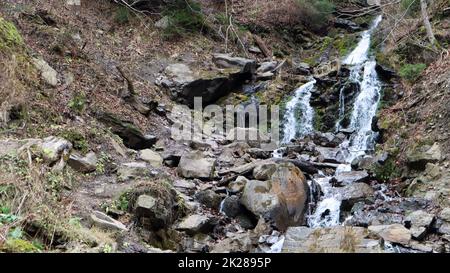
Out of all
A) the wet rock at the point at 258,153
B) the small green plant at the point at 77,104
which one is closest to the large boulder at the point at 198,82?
the wet rock at the point at 258,153

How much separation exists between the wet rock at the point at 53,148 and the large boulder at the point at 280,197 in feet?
10.7

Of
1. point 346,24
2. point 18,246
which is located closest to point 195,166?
point 18,246

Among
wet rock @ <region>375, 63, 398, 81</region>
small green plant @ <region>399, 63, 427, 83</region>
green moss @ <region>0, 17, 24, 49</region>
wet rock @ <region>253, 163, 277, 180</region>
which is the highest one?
green moss @ <region>0, 17, 24, 49</region>

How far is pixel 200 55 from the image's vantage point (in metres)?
14.8

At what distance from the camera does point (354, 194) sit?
820 centimetres

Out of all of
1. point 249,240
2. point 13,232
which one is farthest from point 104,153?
point 13,232

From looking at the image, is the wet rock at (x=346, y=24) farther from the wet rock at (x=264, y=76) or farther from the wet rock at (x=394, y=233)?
the wet rock at (x=394, y=233)

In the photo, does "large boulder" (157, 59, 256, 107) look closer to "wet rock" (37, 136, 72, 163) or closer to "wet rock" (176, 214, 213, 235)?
"wet rock" (37, 136, 72, 163)

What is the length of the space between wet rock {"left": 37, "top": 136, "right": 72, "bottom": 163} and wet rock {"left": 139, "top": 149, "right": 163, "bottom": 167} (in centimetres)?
214

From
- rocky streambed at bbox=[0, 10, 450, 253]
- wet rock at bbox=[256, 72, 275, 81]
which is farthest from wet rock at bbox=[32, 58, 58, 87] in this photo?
wet rock at bbox=[256, 72, 275, 81]

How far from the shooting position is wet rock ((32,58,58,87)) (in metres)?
8.67

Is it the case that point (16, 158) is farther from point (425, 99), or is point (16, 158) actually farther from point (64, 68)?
point (425, 99)

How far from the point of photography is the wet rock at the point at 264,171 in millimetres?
8329

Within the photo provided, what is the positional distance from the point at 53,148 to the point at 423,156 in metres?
6.90
